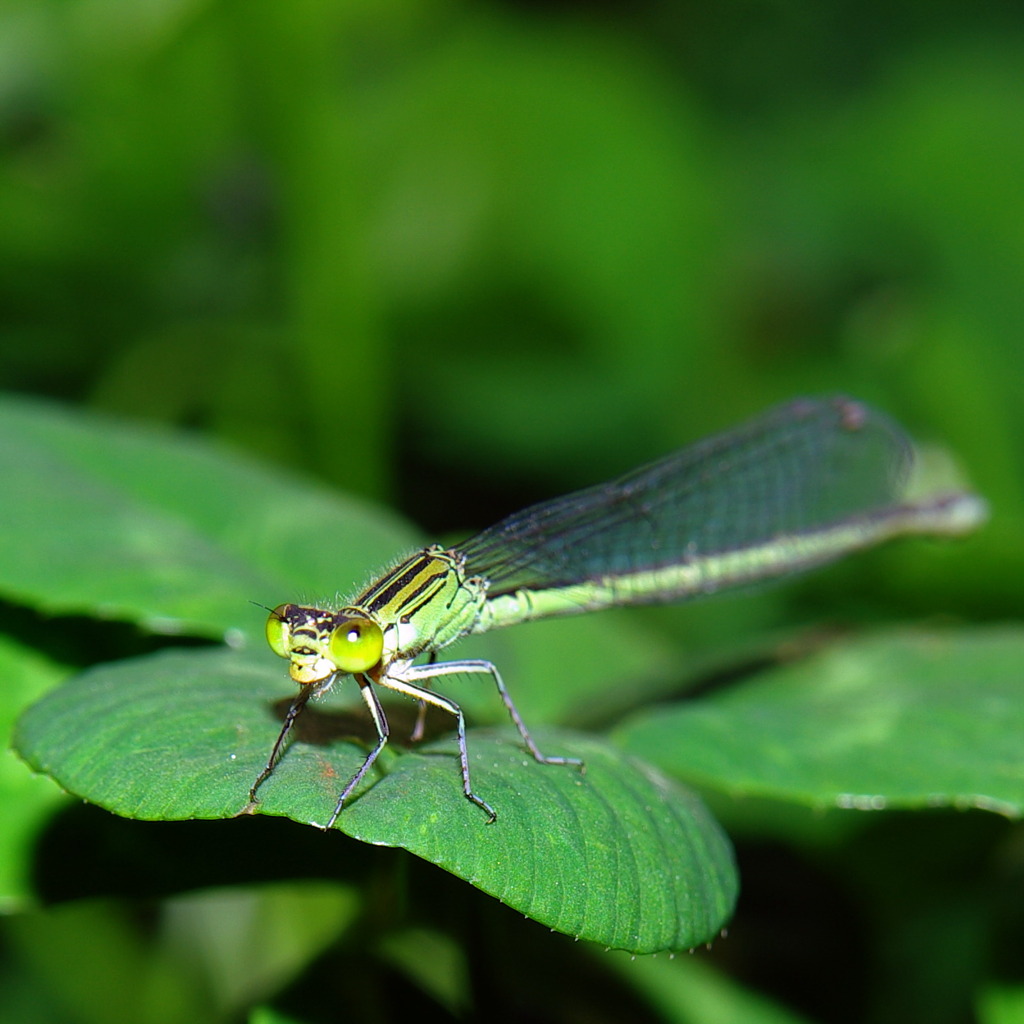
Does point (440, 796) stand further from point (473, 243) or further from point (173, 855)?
point (473, 243)

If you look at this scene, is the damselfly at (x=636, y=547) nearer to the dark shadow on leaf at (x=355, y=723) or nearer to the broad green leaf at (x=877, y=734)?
the dark shadow on leaf at (x=355, y=723)

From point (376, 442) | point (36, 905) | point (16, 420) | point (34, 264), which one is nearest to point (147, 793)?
point (36, 905)

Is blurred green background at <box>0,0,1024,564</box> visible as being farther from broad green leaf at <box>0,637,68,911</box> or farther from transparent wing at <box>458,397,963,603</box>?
broad green leaf at <box>0,637,68,911</box>

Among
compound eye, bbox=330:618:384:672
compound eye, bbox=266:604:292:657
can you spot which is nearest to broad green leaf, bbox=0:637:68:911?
compound eye, bbox=266:604:292:657

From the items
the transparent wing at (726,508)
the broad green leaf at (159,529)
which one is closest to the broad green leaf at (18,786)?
the broad green leaf at (159,529)

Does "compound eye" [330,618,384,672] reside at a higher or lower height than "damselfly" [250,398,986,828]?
higher

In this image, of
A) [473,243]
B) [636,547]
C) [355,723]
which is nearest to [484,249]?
[473,243]

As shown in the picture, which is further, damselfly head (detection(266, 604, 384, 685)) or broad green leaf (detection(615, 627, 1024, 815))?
broad green leaf (detection(615, 627, 1024, 815))
